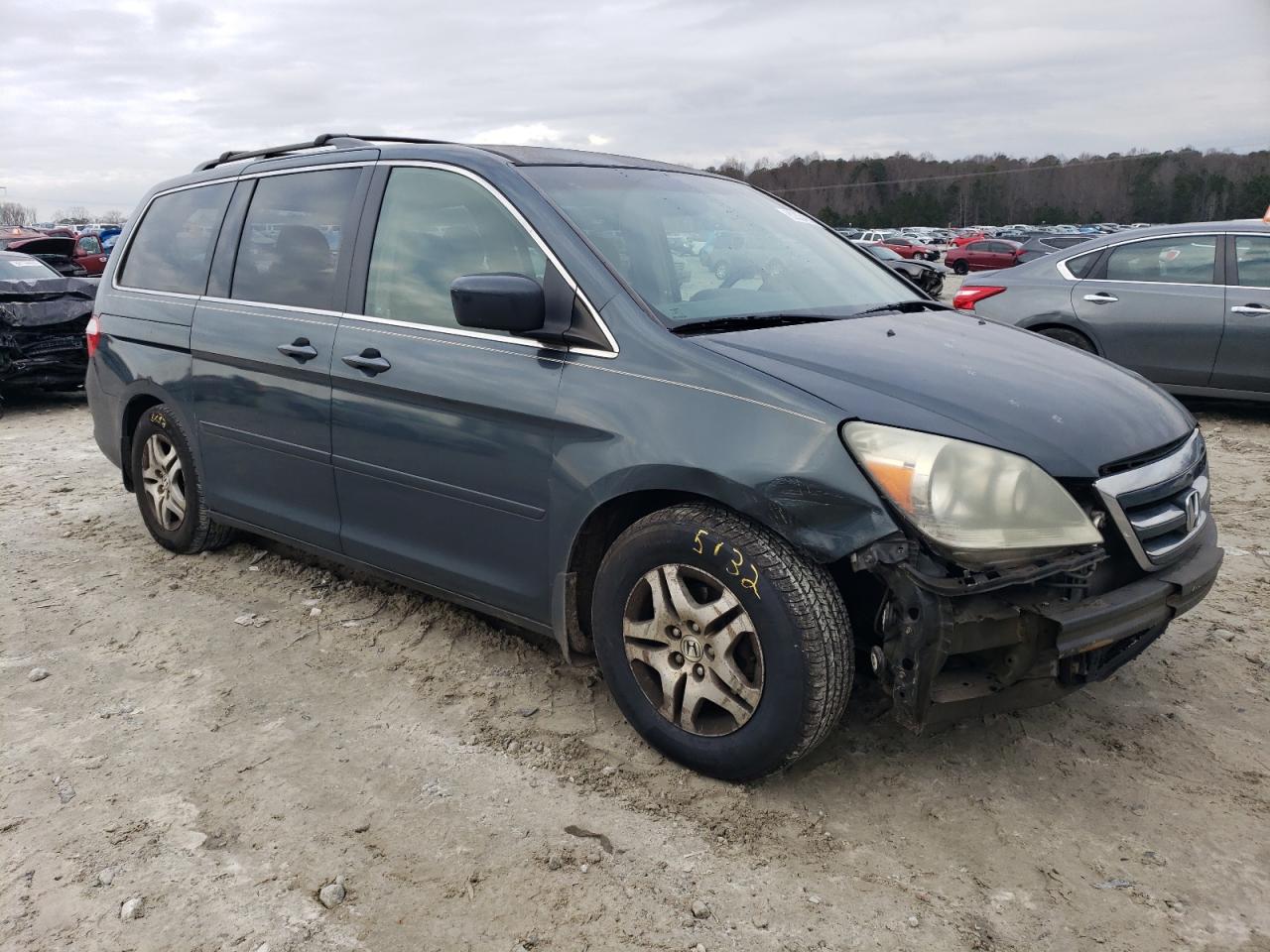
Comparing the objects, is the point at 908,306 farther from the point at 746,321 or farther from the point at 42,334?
the point at 42,334

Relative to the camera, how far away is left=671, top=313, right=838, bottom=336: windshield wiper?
300 cm

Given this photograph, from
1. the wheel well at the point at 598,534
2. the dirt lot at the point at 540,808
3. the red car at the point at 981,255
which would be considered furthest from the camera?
the red car at the point at 981,255

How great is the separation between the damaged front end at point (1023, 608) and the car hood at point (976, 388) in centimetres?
13

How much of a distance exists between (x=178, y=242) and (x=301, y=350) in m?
1.44

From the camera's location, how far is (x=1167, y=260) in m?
7.80

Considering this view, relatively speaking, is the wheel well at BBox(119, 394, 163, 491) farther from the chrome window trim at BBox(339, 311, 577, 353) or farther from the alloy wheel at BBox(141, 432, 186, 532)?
the chrome window trim at BBox(339, 311, 577, 353)

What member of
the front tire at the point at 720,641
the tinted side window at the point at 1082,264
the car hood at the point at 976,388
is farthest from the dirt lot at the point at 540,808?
the tinted side window at the point at 1082,264

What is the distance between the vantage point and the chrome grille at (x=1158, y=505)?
2664mm

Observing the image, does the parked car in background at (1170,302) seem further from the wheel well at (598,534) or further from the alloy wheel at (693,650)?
the alloy wheel at (693,650)

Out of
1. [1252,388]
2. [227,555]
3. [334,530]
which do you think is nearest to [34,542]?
[227,555]

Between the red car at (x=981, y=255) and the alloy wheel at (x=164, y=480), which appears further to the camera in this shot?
the red car at (x=981, y=255)

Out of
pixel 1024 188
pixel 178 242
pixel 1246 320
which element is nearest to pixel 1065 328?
pixel 1246 320

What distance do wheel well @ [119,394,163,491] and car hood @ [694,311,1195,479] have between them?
3.13m

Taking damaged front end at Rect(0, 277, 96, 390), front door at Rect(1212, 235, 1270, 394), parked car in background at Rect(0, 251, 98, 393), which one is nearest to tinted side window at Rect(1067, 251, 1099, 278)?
front door at Rect(1212, 235, 1270, 394)
